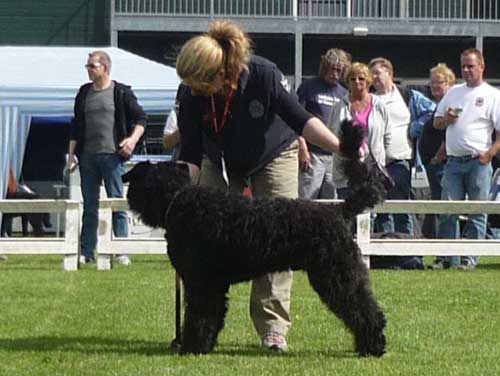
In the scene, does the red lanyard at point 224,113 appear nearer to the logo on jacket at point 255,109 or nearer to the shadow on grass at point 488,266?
the logo on jacket at point 255,109

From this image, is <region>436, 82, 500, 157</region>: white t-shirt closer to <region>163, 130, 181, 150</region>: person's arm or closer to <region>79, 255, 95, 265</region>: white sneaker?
<region>79, 255, 95, 265</region>: white sneaker

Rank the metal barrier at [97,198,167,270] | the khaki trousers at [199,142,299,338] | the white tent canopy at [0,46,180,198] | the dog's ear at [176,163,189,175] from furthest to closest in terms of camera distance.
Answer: the white tent canopy at [0,46,180,198] → the metal barrier at [97,198,167,270] → the khaki trousers at [199,142,299,338] → the dog's ear at [176,163,189,175]

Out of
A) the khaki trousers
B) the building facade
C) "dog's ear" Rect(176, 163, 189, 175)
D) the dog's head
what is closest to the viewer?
the dog's head

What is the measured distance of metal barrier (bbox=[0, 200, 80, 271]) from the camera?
12.2 meters

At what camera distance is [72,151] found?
43.2 feet

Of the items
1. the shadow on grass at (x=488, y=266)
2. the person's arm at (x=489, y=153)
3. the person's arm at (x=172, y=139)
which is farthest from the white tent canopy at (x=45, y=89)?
the person's arm at (x=172, y=139)

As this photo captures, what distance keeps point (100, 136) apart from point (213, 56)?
6275mm

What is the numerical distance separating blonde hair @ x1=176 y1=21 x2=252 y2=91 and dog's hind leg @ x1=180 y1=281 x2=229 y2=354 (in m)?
1.11

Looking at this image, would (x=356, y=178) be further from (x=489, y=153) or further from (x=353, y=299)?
(x=489, y=153)

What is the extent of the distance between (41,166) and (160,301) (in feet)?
45.1

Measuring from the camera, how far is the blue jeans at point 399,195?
13.2 metres

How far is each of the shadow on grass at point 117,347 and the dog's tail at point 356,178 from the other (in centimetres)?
85

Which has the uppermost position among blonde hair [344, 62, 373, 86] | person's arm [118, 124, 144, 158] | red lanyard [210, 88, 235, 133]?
blonde hair [344, 62, 373, 86]

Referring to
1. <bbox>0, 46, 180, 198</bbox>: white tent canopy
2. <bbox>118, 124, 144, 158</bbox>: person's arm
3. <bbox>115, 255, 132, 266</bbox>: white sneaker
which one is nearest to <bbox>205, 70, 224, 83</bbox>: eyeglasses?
<bbox>118, 124, 144, 158</bbox>: person's arm
